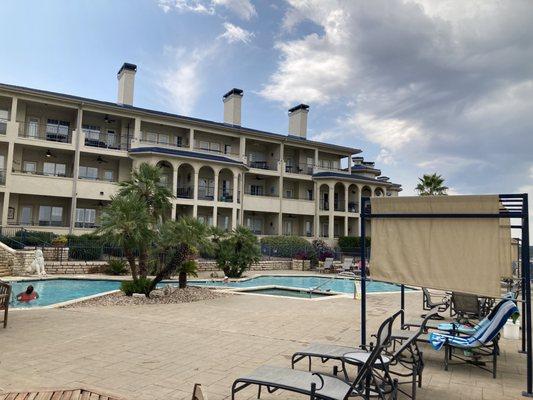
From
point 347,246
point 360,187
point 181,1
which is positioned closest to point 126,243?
point 181,1

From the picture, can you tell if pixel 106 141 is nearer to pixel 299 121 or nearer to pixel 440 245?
pixel 299 121

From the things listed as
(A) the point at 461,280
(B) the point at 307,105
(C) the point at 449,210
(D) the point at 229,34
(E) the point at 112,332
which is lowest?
(E) the point at 112,332

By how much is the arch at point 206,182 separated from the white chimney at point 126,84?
863 centimetres

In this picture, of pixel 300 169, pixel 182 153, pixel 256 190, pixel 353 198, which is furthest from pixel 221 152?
pixel 353 198

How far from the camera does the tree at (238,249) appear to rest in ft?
71.2

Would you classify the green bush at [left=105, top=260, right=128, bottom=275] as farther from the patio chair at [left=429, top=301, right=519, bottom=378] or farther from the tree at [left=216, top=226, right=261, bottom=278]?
the patio chair at [left=429, top=301, right=519, bottom=378]

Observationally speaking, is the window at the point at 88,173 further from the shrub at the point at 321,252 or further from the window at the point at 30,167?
the shrub at the point at 321,252

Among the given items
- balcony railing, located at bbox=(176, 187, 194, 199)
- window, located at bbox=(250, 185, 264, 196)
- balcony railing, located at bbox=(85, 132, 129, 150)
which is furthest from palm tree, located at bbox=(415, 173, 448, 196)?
balcony railing, located at bbox=(85, 132, 129, 150)

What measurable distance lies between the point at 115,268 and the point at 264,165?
22966 millimetres

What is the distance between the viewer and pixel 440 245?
5961 mm

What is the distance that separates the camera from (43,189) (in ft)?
97.4

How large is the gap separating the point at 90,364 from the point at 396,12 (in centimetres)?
1360

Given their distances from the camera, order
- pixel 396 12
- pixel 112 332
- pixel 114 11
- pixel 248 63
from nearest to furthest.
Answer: pixel 112 332, pixel 396 12, pixel 114 11, pixel 248 63

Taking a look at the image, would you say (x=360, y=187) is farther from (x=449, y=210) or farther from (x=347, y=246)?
(x=449, y=210)
